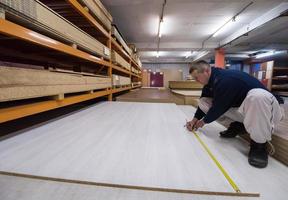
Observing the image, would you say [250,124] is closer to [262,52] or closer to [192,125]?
[192,125]

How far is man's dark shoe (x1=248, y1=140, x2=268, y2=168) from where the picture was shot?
107 centimetres

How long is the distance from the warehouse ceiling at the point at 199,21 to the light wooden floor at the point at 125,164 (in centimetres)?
403

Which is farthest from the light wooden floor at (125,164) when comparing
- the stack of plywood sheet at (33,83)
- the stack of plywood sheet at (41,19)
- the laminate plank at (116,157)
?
the stack of plywood sheet at (41,19)

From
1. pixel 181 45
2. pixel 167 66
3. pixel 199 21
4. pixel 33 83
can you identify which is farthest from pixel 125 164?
pixel 167 66

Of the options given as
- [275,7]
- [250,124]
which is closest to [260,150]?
[250,124]

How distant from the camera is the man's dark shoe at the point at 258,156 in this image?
1072 millimetres

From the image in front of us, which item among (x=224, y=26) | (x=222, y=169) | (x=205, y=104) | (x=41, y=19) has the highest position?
(x=224, y=26)

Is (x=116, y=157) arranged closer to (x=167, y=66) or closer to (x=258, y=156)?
(x=258, y=156)

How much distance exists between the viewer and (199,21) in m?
6.18

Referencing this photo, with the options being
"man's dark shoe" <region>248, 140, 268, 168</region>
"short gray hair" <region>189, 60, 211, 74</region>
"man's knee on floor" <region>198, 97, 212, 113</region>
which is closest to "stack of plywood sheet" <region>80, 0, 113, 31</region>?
"short gray hair" <region>189, 60, 211, 74</region>

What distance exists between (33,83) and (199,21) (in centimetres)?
637

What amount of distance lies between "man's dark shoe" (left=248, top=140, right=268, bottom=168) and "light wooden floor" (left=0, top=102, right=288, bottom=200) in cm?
4

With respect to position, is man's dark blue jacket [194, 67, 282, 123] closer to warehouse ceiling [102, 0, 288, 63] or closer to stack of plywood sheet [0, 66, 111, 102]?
stack of plywood sheet [0, 66, 111, 102]

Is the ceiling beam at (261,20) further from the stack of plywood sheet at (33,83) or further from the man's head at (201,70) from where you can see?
the stack of plywood sheet at (33,83)
